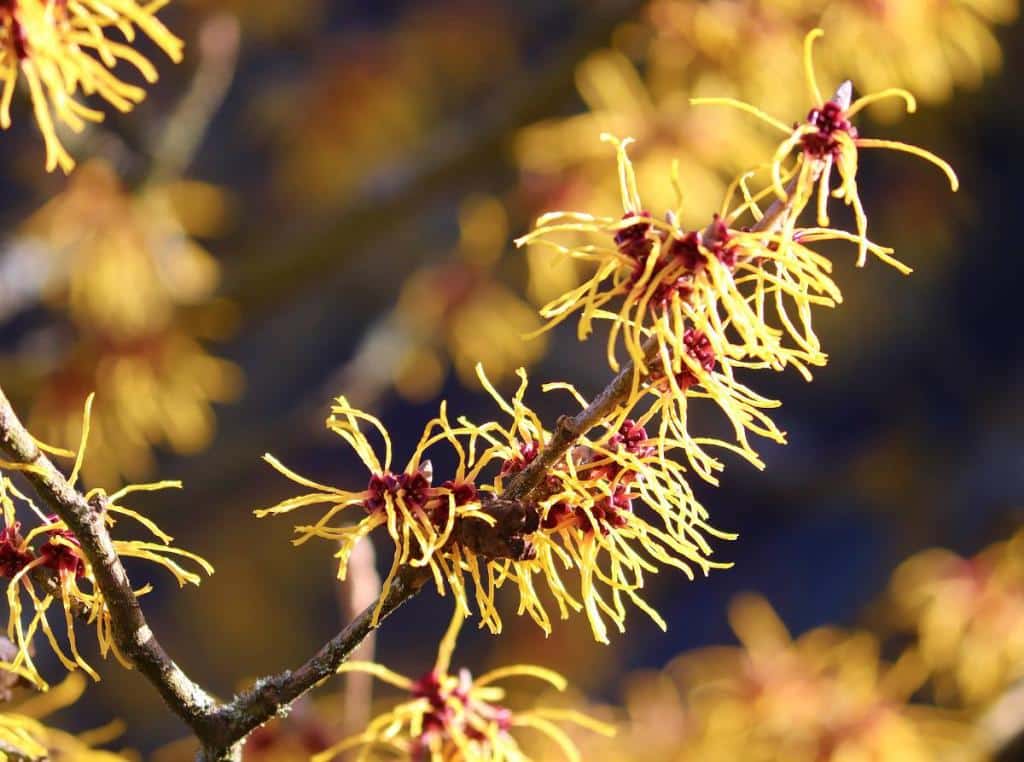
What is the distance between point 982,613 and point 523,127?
86cm

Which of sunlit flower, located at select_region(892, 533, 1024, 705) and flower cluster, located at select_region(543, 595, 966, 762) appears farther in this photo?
sunlit flower, located at select_region(892, 533, 1024, 705)

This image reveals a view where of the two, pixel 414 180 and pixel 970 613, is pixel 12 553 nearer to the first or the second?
pixel 414 180

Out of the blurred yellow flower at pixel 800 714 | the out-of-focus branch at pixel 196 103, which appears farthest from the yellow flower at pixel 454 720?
the out-of-focus branch at pixel 196 103

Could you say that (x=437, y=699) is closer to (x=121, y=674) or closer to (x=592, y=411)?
(x=592, y=411)

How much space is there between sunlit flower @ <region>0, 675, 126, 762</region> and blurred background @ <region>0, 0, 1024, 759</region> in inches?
7.0

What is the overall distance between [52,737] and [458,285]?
1.20m

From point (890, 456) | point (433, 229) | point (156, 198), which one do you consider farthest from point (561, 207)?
point (890, 456)

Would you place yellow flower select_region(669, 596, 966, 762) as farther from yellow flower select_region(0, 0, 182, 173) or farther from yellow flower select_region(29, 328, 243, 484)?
yellow flower select_region(0, 0, 182, 173)

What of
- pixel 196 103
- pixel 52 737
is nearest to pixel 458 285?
pixel 196 103

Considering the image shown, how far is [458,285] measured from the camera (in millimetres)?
1729

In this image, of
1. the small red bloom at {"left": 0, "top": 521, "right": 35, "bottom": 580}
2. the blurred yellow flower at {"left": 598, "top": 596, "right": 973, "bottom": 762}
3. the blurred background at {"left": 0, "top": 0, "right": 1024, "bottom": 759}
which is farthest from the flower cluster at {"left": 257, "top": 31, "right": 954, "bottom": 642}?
the blurred yellow flower at {"left": 598, "top": 596, "right": 973, "bottom": 762}

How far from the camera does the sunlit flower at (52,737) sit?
50 centimetres

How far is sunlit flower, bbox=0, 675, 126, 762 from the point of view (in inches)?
19.8

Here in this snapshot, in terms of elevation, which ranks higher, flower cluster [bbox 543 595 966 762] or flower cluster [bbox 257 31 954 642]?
flower cluster [bbox 257 31 954 642]
